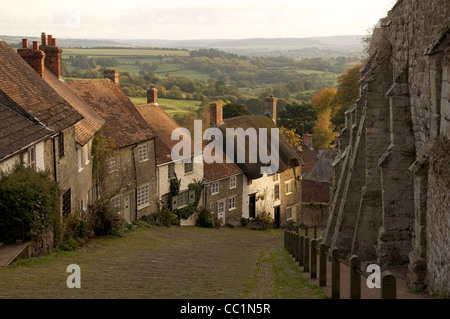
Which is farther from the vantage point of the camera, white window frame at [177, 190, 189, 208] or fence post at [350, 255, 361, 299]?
white window frame at [177, 190, 189, 208]

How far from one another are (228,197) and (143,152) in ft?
28.7


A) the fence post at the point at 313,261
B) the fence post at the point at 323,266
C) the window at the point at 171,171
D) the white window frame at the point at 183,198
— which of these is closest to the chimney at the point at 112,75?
the window at the point at 171,171

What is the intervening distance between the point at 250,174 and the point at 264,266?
914 inches

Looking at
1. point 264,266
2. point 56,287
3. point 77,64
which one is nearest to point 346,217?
point 264,266

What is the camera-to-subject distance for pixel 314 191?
46.0m

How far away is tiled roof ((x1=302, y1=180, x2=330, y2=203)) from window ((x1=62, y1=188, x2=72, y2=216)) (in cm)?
2759

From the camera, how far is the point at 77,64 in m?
97.4

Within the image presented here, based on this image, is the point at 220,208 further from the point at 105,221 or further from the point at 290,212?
the point at 105,221

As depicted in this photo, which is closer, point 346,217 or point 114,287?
point 114,287

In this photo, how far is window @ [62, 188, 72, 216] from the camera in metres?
19.7

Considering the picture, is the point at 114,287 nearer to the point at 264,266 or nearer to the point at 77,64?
the point at 264,266

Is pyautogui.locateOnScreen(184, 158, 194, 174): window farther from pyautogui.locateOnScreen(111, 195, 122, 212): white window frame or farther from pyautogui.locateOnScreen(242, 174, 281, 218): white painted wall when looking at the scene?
pyautogui.locateOnScreen(111, 195, 122, 212): white window frame

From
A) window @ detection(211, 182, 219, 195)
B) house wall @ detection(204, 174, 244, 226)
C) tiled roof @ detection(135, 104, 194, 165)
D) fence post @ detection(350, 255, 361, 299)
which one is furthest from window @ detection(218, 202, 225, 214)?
fence post @ detection(350, 255, 361, 299)

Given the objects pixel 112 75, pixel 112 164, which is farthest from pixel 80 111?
pixel 112 75
